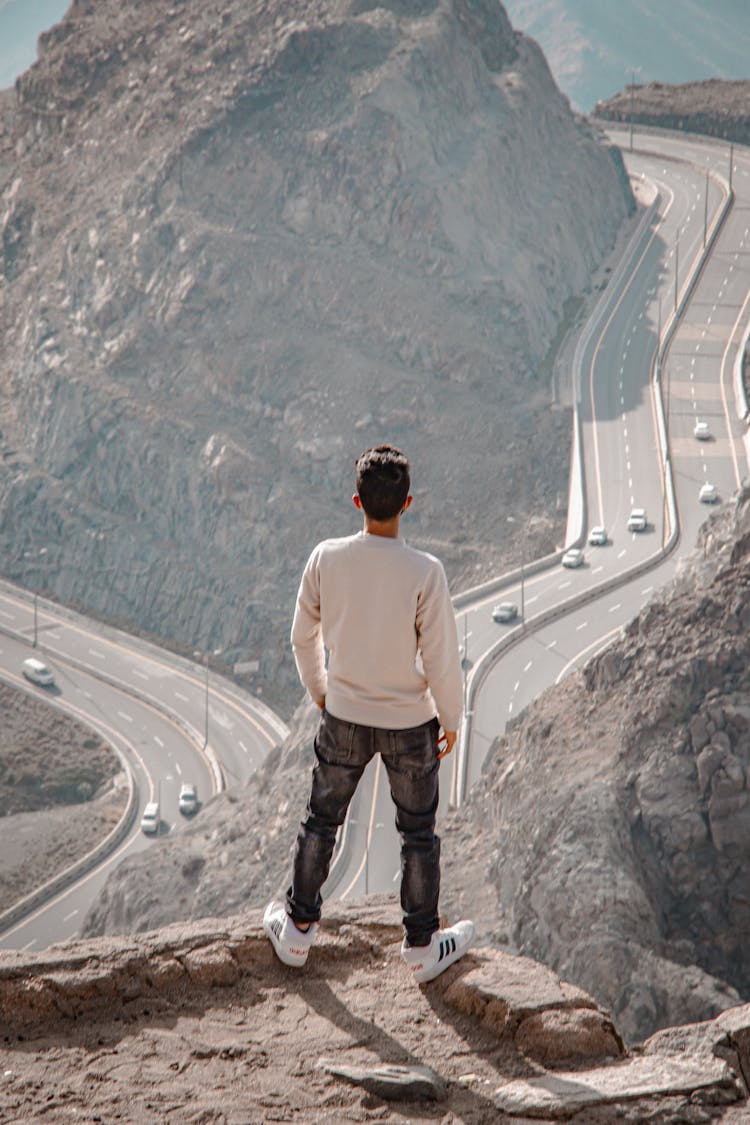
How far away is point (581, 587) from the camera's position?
277ft

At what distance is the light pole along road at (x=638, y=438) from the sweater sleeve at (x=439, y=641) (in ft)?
146

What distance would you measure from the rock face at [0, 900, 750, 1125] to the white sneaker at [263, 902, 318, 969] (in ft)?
0.63

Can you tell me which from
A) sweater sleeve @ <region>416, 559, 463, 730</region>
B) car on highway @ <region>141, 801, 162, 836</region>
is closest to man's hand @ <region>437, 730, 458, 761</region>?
sweater sleeve @ <region>416, 559, 463, 730</region>

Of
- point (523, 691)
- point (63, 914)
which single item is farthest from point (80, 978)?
point (63, 914)

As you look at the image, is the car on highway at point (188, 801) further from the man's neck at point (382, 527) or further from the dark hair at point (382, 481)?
the dark hair at point (382, 481)

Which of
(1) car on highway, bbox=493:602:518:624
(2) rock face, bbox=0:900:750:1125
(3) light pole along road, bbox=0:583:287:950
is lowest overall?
(3) light pole along road, bbox=0:583:287:950

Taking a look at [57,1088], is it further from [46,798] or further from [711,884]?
[46,798]

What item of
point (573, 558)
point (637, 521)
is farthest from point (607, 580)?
point (637, 521)

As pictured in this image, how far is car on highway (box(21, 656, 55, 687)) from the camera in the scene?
321 ft

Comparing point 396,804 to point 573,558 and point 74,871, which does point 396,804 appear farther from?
point 573,558

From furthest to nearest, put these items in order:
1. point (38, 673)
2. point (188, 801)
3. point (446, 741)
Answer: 1. point (38, 673)
2. point (188, 801)
3. point (446, 741)

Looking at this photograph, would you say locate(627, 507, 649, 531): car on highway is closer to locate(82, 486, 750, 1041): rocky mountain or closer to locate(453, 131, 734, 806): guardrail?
locate(453, 131, 734, 806): guardrail

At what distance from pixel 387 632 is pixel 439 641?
1.40ft

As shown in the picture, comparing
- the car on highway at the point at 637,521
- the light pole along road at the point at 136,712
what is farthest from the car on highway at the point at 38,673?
the car on highway at the point at 637,521
